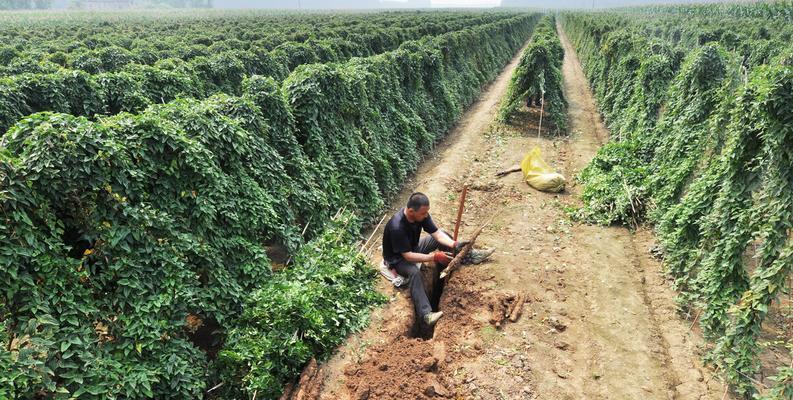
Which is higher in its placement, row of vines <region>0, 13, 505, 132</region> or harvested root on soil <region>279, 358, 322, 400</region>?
row of vines <region>0, 13, 505, 132</region>

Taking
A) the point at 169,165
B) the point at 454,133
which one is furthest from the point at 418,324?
the point at 454,133

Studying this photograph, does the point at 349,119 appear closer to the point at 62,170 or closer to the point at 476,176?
the point at 476,176

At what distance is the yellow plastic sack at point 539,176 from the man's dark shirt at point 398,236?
5679 mm

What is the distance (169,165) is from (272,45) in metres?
17.6

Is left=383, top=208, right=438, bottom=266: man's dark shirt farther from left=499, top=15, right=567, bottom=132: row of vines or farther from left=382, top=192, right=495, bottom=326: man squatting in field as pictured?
left=499, top=15, right=567, bottom=132: row of vines

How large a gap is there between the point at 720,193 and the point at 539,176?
221 inches

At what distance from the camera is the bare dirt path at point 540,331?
5832 mm

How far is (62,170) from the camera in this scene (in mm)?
4684

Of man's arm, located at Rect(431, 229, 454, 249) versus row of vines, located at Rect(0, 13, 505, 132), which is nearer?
man's arm, located at Rect(431, 229, 454, 249)

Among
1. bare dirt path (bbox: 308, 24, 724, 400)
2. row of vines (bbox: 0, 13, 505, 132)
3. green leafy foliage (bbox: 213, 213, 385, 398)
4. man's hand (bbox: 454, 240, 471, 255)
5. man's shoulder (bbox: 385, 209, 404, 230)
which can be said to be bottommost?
bare dirt path (bbox: 308, 24, 724, 400)

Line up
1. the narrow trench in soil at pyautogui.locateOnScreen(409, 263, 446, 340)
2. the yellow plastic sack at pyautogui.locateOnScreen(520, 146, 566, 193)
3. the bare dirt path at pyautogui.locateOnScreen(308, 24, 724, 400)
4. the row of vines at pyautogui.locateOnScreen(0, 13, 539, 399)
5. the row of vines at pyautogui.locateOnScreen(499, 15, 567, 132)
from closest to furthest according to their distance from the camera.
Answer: the row of vines at pyautogui.locateOnScreen(0, 13, 539, 399)
the bare dirt path at pyautogui.locateOnScreen(308, 24, 724, 400)
the narrow trench in soil at pyautogui.locateOnScreen(409, 263, 446, 340)
the yellow plastic sack at pyautogui.locateOnScreen(520, 146, 566, 193)
the row of vines at pyautogui.locateOnScreen(499, 15, 567, 132)

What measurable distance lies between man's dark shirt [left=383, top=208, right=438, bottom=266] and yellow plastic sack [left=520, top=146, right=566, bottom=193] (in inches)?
224

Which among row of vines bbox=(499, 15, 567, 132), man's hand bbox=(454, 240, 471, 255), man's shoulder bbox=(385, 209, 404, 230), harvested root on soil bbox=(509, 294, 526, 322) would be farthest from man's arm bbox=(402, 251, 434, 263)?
row of vines bbox=(499, 15, 567, 132)

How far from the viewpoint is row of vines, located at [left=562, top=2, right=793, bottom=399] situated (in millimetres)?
5512
